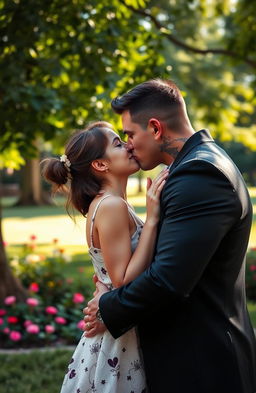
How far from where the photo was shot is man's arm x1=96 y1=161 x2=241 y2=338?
86.9 inches

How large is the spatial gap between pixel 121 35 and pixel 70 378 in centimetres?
480

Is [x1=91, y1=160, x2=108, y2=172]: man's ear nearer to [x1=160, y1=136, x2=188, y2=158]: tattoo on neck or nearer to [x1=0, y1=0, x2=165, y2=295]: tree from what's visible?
[x1=160, y1=136, x2=188, y2=158]: tattoo on neck

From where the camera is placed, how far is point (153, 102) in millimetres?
2559

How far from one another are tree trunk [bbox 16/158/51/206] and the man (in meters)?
30.7

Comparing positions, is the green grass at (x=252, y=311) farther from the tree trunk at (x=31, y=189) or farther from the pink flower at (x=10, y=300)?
the tree trunk at (x=31, y=189)

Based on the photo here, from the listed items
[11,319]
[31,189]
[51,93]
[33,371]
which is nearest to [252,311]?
[11,319]

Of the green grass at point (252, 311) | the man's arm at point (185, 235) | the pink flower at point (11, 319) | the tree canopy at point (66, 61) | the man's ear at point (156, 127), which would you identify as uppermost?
the man's ear at point (156, 127)

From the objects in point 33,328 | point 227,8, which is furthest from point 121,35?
point 227,8

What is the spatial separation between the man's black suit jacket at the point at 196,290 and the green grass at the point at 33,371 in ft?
9.58

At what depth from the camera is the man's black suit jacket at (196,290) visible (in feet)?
7.29

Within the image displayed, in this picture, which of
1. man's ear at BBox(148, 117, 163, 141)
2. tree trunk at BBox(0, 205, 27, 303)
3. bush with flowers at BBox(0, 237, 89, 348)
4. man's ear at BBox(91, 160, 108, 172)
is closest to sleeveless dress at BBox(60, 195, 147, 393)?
man's ear at BBox(91, 160, 108, 172)

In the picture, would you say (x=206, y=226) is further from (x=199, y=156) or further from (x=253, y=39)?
(x=253, y=39)

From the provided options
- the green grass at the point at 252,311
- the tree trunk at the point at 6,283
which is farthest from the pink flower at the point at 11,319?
the green grass at the point at 252,311

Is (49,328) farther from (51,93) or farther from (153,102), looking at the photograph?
(153,102)
